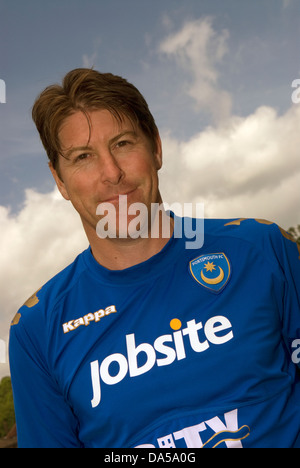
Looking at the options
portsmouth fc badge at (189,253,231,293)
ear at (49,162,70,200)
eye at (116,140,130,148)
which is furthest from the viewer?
ear at (49,162,70,200)

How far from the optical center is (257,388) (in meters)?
2.13

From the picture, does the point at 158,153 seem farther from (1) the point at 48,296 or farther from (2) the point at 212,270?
(1) the point at 48,296

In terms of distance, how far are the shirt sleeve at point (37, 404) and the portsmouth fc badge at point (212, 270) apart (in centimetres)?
97

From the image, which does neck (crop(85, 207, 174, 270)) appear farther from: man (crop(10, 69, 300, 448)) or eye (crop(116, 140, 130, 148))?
eye (crop(116, 140, 130, 148))

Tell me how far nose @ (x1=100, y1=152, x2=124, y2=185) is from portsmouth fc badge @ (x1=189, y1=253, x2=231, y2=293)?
612mm

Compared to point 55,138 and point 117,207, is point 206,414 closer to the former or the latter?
point 117,207

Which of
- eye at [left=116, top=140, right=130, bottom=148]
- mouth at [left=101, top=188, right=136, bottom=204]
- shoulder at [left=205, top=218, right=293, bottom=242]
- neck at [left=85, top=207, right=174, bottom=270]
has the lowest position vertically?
neck at [left=85, top=207, right=174, bottom=270]

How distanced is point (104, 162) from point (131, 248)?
50cm

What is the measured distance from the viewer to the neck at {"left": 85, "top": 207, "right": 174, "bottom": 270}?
8.25ft

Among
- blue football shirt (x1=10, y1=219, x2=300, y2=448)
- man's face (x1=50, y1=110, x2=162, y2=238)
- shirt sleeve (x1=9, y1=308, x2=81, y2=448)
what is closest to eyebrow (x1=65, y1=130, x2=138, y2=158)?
man's face (x1=50, y1=110, x2=162, y2=238)

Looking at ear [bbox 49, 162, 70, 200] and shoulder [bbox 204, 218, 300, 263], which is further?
ear [bbox 49, 162, 70, 200]

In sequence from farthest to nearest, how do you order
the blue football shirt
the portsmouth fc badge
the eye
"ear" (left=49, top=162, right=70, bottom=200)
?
"ear" (left=49, top=162, right=70, bottom=200), the eye, the portsmouth fc badge, the blue football shirt

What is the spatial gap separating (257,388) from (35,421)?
123cm
